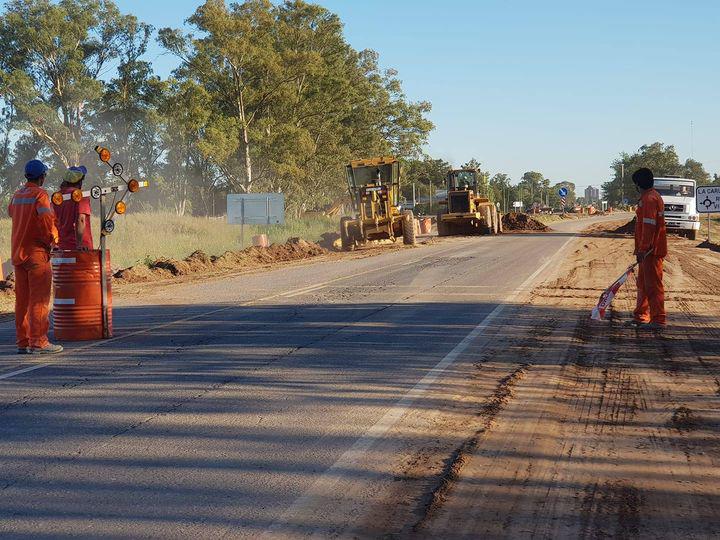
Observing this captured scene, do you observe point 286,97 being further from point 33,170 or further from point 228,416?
point 228,416

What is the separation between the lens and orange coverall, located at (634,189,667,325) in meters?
11.5

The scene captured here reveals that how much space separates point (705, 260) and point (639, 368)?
16954 millimetres

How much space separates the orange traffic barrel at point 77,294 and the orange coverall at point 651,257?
6915mm

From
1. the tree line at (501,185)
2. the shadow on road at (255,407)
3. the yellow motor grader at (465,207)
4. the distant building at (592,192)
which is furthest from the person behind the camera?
the distant building at (592,192)

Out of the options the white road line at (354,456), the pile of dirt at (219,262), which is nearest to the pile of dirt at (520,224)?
the pile of dirt at (219,262)

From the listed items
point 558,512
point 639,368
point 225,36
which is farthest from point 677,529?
point 225,36

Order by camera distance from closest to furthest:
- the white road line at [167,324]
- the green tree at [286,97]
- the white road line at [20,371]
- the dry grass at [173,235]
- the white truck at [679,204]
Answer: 1. the white road line at [20,371]
2. the white road line at [167,324]
3. the dry grass at [173,235]
4. the white truck at [679,204]
5. the green tree at [286,97]

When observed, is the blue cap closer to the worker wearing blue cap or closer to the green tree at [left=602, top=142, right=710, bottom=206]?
the worker wearing blue cap

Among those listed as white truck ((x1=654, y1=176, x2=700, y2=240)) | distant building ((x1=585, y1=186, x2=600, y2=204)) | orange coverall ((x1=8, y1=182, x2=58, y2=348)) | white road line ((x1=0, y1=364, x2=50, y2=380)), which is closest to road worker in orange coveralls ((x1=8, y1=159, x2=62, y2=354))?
orange coverall ((x1=8, y1=182, x2=58, y2=348))

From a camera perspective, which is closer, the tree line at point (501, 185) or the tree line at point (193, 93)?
the tree line at point (193, 93)

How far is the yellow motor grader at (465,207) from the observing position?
42375mm

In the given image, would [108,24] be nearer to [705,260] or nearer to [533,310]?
[705,260]

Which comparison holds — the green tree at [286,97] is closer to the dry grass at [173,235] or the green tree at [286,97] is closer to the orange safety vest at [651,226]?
the dry grass at [173,235]

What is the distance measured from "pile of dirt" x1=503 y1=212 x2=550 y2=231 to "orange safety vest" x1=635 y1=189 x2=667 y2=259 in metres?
39.2
